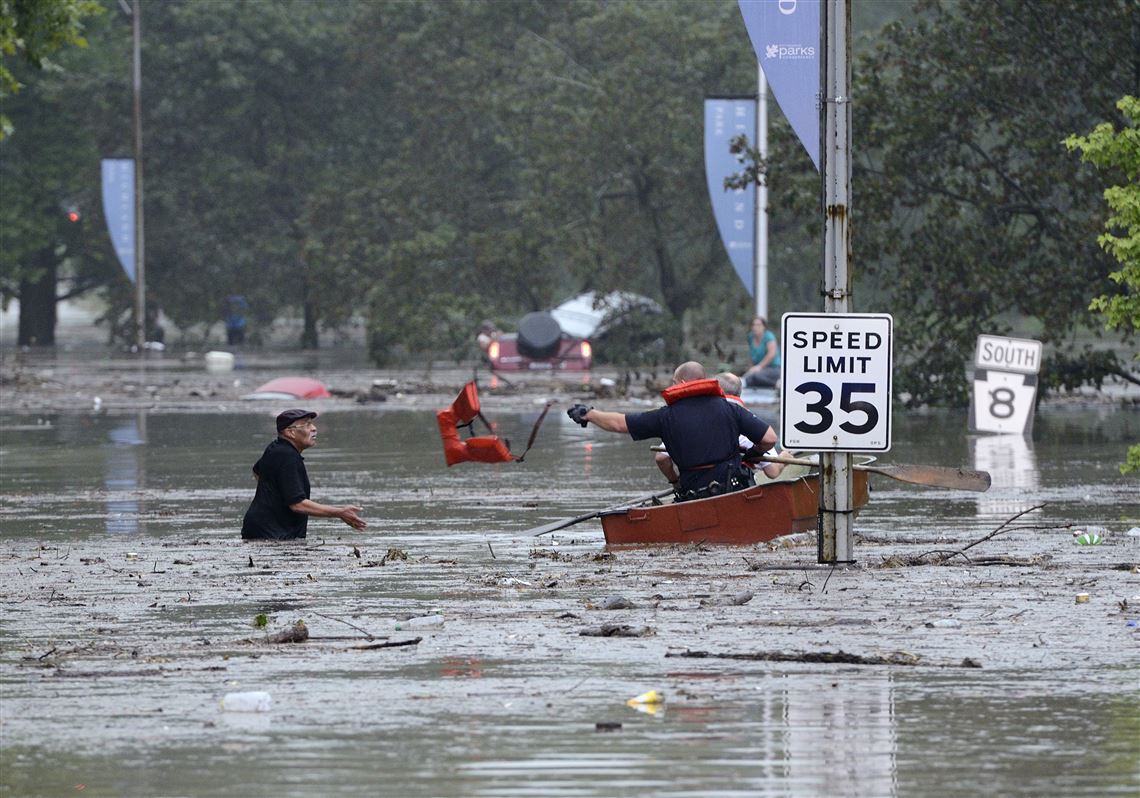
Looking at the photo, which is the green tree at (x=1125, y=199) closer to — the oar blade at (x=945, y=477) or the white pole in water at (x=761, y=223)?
the oar blade at (x=945, y=477)

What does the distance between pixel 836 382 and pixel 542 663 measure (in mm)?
3962

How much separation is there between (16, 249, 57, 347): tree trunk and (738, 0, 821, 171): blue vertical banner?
196ft

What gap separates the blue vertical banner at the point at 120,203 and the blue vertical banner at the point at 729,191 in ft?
85.3

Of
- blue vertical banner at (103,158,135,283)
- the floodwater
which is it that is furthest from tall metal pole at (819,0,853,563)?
blue vertical banner at (103,158,135,283)

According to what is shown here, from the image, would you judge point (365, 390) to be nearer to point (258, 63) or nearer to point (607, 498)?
point (607, 498)

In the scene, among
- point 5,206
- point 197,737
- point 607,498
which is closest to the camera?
point 197,737

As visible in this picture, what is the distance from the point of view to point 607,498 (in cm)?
2047

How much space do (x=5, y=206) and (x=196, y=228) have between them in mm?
5951

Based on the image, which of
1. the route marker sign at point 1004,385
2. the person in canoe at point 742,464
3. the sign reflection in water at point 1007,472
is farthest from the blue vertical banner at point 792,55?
the route marker sign at point 1004,385

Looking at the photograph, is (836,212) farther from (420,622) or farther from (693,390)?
(420,622)

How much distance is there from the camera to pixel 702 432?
1584cm

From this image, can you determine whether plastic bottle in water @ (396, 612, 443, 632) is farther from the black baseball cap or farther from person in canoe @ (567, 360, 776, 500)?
the black baseball cap

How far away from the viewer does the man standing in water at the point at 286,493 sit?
16188mm

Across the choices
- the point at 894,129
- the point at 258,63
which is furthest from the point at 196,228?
the point at 894,129
